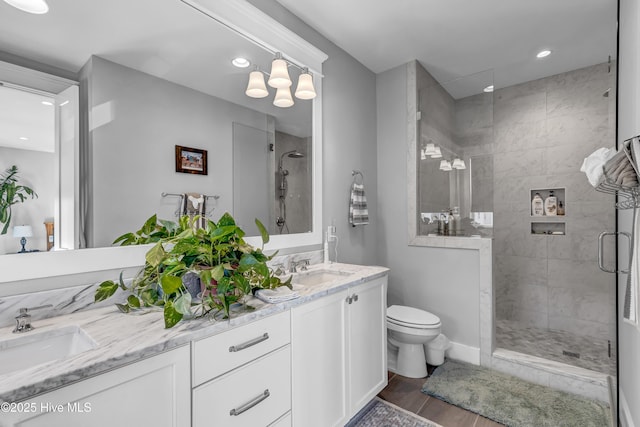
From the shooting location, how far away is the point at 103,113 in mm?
1298

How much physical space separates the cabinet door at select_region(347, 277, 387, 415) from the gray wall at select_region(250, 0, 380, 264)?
26.2 inches

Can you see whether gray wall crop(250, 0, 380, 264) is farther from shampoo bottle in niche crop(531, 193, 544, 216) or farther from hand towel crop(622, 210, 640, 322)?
hand towel crop(622, 210, 640, 322)

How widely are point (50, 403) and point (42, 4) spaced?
4.49ft

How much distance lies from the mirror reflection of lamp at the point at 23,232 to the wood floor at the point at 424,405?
2.14 meters

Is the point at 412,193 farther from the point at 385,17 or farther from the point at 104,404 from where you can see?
the point at 104,404

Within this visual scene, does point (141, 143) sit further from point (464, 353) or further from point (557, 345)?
point (557, 345)

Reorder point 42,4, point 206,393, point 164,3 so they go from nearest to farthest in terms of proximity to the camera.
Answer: point 206,393, point 42,4, point 164,3

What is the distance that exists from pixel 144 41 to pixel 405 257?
2.52 metres

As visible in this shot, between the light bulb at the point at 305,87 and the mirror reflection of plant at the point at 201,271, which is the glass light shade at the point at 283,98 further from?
the mirror reflection of plant at the point at 201,271

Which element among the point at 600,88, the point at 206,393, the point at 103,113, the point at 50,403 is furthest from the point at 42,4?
the point at 600,88

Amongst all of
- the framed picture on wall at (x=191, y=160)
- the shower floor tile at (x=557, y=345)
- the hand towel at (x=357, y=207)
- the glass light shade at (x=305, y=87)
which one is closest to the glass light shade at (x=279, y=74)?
the glass light shade at (x=305, y=87)

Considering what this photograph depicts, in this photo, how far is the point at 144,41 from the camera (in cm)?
143

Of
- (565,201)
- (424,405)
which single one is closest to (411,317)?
(424,405)

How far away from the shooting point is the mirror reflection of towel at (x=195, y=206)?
61.4 inches
